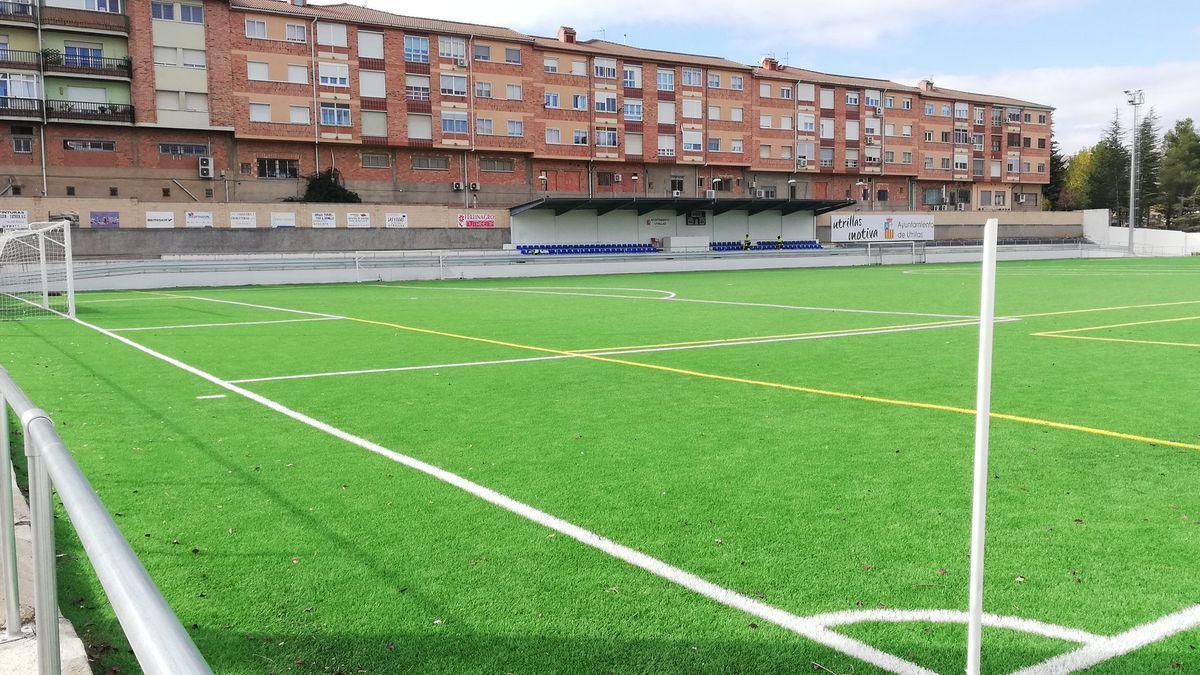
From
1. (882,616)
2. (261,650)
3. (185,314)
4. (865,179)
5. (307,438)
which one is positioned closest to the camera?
(261,650)

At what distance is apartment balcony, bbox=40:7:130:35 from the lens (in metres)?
58.1

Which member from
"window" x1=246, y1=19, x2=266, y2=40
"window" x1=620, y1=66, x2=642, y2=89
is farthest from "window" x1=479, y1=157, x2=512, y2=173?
"window" x1=246, y1=19, x2=266, y2=40

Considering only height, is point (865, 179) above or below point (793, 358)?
above

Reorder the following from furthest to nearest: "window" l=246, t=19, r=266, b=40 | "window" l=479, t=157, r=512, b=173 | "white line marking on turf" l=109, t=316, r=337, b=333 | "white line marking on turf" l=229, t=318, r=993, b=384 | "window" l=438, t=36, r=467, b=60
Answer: "window" l=479, t=157, r=512, b=173 → "window" l=438, t=36, r=467, b=60 → "window" l=246, t=19, r=266, b=40 → "white line marking on turf" l=109, t=316, r=337, b=333 → "white line marking on turf" l=229, t=318, r=993, b=384

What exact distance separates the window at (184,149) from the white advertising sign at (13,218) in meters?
11.0

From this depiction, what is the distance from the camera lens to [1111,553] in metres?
4.81

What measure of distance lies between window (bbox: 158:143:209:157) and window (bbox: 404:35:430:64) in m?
15.9

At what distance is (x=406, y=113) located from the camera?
67812mm

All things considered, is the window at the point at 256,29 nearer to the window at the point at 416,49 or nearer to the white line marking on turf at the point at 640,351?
the window at the point at 416,49

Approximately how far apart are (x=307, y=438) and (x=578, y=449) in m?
2.42

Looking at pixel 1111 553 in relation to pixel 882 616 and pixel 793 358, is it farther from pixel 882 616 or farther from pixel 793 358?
pixel 793 358

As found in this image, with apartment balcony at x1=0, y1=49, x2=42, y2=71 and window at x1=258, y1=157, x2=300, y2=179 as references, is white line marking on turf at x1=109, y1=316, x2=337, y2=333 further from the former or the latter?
apartment balcony at x1=0, y1=49, x2=42, y2=71

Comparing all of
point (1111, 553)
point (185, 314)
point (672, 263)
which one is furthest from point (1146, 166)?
point (1111, 553)

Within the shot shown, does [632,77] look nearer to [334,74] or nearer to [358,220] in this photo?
[334,74]
